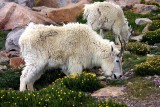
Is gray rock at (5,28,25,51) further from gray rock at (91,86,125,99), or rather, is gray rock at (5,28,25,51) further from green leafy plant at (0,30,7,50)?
gray rock at (91,86,125,99)

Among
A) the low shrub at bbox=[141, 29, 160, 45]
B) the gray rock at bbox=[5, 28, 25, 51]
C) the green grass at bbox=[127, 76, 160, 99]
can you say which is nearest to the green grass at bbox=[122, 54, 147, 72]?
the green grass at bbox=[127, 76, 160, 99]

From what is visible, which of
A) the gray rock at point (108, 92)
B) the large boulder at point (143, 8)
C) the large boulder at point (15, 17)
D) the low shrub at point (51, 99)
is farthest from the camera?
the large boulder at point (143, 8)

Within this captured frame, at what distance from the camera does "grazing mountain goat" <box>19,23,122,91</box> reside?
11.7m

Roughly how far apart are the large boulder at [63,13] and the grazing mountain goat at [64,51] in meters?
11.4

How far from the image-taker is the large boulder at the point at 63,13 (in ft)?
77.5

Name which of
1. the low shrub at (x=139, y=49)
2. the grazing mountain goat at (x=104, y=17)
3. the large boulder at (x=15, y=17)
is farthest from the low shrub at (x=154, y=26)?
the large boulder at (x=15, y=17)

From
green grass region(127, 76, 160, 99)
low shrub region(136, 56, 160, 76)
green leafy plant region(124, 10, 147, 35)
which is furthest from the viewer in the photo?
green leafy plant region(124, 10, 147, 35)

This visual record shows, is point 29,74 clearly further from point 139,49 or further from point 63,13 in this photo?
point 63,13

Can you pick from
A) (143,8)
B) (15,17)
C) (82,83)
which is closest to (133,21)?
(143,8)

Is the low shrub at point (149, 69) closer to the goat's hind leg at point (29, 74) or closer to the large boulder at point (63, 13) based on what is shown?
the goat's hind leg at point (29, 74)

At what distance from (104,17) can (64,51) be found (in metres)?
5.73

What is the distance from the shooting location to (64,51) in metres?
11.8

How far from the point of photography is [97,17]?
1712 cm

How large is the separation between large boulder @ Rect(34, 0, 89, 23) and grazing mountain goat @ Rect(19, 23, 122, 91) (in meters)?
11.4
